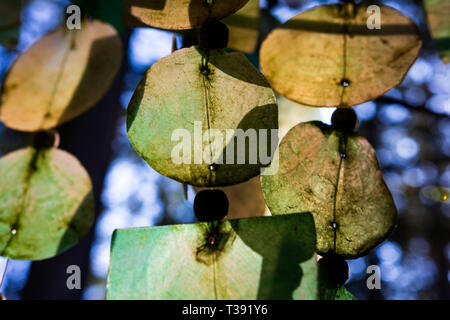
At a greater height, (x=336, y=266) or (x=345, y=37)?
(x=345, y=37)

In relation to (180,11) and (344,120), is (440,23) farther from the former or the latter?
(180,11)

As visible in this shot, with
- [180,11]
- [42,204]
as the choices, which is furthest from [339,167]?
[42,204]

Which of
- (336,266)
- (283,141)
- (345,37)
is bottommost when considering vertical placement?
(336,266)

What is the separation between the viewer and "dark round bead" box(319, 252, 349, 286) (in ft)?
1.26

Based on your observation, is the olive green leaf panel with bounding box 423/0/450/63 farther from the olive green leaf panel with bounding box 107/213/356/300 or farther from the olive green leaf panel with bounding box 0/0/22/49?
the olive green leaf panel with bounding box 0/0/22/49

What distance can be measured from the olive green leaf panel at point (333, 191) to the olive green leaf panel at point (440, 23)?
0.75 ft

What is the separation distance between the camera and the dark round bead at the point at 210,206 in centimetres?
40

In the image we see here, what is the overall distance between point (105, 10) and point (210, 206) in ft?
1.55

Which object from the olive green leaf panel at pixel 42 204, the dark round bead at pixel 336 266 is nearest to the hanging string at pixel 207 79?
the dark round bead at pixel 336 266

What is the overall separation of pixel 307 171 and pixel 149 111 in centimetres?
19

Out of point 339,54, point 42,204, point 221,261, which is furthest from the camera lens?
point 42,204

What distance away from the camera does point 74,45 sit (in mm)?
605

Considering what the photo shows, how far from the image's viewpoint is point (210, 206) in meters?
0.40
